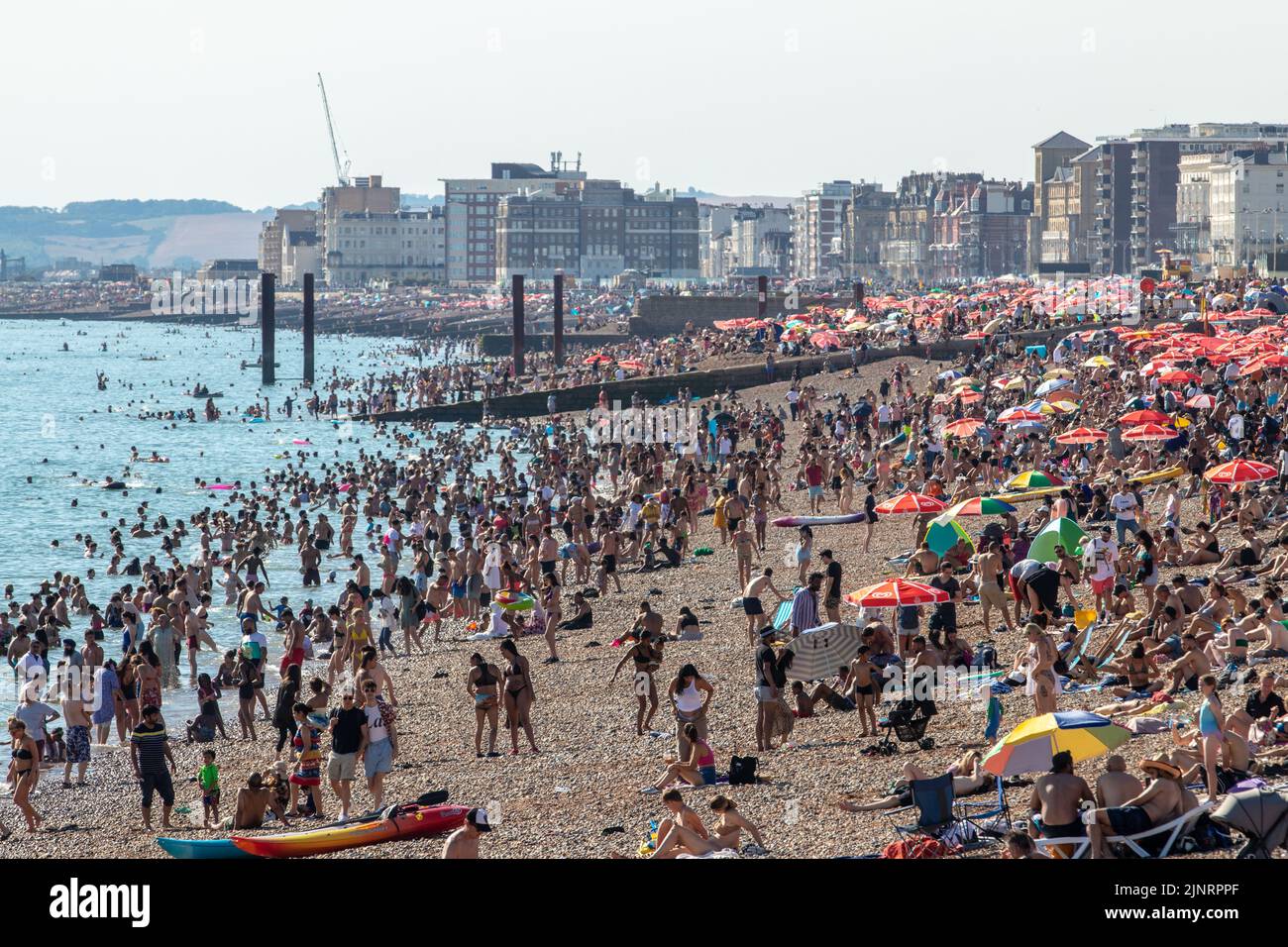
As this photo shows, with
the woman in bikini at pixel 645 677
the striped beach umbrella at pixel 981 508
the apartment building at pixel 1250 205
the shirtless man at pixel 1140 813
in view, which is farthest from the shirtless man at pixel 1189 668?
the apartment building at pixel 1250 205

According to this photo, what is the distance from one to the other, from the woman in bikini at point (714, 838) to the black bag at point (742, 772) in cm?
163

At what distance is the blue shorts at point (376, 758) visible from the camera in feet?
41.6

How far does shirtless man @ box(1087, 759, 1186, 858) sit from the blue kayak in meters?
5.54

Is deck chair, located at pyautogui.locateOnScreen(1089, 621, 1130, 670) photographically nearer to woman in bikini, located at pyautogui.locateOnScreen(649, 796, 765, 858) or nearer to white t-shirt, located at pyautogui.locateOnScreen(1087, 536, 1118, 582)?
white t-shirt, located at pyautogui.locateOnScreen(1087, 536, 1118, 582)

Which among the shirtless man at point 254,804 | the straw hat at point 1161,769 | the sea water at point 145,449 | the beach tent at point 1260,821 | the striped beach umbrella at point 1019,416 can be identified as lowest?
the sea water at point 145,449

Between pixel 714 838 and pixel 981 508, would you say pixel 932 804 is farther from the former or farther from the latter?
pixel 981 508

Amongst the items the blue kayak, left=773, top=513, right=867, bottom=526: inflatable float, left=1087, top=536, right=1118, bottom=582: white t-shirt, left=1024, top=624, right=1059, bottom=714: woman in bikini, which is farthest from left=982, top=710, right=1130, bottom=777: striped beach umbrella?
left=773, top=513, right=867, bottom=526: inflatable float

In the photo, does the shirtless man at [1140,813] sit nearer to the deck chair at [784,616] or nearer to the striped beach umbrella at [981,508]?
the deck chair at [784,616]

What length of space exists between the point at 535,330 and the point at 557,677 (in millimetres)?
98821

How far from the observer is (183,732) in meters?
17.8

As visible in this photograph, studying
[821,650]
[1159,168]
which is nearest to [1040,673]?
[821,650]

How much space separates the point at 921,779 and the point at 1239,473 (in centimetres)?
1141

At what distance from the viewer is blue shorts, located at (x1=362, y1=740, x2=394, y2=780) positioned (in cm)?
1268
